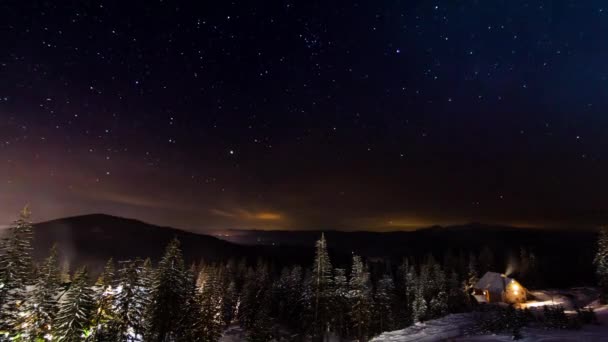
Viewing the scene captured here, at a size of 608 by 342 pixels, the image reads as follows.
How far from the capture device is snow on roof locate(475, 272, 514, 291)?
60094 millimetres

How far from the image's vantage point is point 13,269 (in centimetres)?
2656

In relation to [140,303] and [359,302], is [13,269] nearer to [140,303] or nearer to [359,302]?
[140,303]

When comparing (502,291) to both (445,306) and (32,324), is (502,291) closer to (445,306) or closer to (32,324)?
(445,306)

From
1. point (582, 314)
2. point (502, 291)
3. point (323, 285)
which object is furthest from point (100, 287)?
point (502, 291)

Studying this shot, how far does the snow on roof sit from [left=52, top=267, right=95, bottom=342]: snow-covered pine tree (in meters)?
60.7

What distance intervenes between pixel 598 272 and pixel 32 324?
2624 inches

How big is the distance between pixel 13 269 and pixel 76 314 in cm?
576

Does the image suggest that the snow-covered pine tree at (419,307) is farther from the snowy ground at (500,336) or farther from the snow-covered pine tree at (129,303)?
the snow-covered pine tree at (129,303)

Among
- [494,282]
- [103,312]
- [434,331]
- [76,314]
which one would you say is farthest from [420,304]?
[76,314]

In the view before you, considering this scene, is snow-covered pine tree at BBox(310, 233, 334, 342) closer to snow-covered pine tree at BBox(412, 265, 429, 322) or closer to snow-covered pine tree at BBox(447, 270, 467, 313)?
snow-covered pine tree at BBox(412, 265, 429, 322)

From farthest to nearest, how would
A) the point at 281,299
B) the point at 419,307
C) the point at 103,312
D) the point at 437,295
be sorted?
the point at 281,299 → the point at 437,295 → the point at 419,307 → the point at 103,312

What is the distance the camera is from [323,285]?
4091cm

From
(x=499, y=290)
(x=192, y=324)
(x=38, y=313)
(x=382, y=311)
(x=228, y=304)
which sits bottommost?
(x=228, y=304)

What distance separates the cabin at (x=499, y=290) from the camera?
5819 cm
